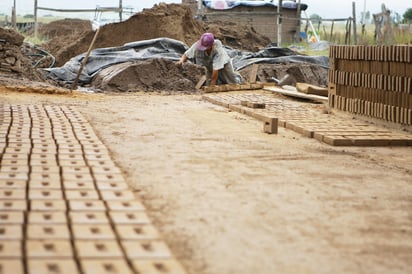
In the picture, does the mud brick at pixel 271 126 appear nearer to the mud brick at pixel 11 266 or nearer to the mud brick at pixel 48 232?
the mud brick at pixel 48 232

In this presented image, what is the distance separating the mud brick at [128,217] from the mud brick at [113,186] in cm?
56

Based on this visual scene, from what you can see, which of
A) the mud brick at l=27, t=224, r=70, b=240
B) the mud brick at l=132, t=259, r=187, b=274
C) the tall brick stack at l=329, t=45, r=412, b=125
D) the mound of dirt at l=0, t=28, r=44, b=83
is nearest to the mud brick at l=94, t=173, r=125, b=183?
the mud brick at l=27, t=224, r=70, b=240

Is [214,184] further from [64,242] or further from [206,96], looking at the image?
[206,96]

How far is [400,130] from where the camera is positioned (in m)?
7.89

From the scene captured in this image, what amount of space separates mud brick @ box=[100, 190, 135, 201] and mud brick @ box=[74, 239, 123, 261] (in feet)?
2.75

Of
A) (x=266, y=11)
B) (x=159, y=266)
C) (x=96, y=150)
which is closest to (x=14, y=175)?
(x=96, y=150)

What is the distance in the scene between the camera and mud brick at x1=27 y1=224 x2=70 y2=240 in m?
3.27

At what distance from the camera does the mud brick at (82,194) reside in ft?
13.3

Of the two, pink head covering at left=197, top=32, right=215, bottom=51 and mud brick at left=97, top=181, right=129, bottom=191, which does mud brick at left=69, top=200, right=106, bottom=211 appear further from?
pink head covering at left=197, top=32, right=215, bottom=51

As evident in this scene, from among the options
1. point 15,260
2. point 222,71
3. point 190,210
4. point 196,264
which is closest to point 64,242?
point 15,260

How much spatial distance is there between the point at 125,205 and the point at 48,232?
2.18 feet

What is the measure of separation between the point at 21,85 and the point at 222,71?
3584 millimetres

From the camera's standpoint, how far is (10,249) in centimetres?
307

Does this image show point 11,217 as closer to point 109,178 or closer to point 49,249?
point 49,249
